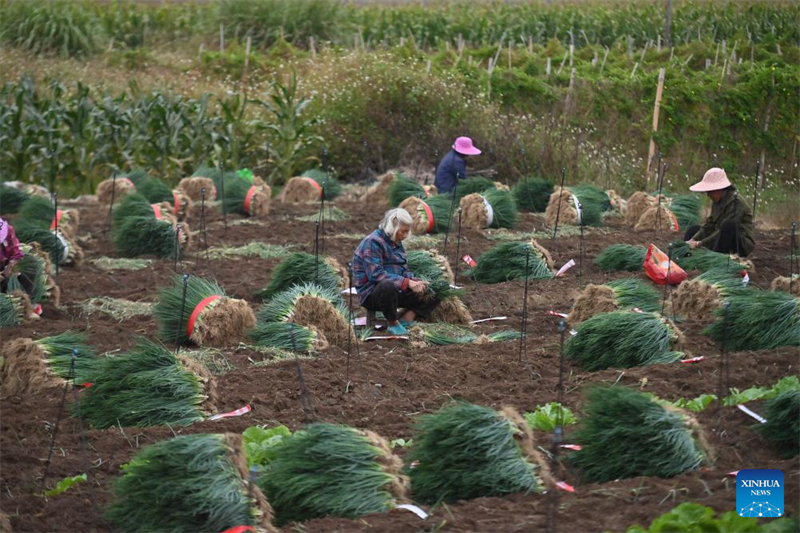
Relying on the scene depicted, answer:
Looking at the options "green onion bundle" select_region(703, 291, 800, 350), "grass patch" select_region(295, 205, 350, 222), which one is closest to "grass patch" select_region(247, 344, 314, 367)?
"green onion bundle" select_region(703, 291, 800, 350)

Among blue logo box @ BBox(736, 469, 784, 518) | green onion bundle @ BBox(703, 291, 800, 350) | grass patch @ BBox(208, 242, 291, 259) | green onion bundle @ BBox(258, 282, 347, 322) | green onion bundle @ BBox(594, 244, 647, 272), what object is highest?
blue logo box @ BBox(736, 469, 784, 518)

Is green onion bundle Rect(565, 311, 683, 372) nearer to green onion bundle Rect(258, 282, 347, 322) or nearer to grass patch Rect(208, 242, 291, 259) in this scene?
green onion bundle Rect(258, 282, 347, 322)

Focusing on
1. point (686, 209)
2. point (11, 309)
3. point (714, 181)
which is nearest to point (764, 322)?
point (714, 181)

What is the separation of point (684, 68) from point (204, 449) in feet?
59.5

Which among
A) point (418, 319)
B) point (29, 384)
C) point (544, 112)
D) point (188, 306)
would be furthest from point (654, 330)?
Result: point (544, 112)

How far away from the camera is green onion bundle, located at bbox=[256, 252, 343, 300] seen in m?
10.0

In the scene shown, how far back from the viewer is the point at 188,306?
8.64 metres

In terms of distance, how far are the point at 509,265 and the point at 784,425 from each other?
18.3ft

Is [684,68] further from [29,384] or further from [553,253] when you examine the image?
[29,384]

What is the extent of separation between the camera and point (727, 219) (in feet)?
36.8

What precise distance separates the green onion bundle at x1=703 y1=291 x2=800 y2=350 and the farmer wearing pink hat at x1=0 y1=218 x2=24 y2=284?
5.74 m

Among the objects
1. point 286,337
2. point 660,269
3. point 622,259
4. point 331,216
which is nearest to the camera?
point 286,337

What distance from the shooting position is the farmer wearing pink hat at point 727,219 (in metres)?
11.1

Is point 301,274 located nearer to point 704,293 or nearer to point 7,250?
point 7,250
